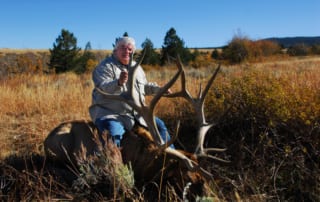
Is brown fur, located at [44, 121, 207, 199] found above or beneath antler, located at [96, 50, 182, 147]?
beneath

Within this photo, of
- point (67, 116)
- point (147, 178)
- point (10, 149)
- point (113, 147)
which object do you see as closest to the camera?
point (113, 147)

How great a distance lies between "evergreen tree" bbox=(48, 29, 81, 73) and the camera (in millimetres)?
23734

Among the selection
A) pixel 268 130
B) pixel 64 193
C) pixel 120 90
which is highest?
pixel 120 90

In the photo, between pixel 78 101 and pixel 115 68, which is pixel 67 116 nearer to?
pixel 78 101

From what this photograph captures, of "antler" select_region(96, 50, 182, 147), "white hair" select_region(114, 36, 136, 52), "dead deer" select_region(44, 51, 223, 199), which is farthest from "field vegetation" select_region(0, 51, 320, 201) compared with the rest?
"white hair" select_region(114, 36, 136, 52)

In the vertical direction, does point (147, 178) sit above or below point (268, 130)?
below

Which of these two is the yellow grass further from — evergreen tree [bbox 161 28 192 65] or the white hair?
evergreen tree [bbox 161 28 192 65]

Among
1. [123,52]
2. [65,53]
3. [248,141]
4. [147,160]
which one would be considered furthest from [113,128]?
[65,53]

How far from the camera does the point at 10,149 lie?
5547 mm

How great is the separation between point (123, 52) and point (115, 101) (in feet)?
2.02

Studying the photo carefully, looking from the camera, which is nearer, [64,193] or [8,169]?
[64,193]

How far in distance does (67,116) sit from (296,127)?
3.88 meters

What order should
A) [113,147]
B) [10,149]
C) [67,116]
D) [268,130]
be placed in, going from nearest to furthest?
[113,147] < [268,130] < [10,149] < [67,116]

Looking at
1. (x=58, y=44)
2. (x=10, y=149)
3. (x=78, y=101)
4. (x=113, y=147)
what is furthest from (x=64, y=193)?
(x=58, y=44)
